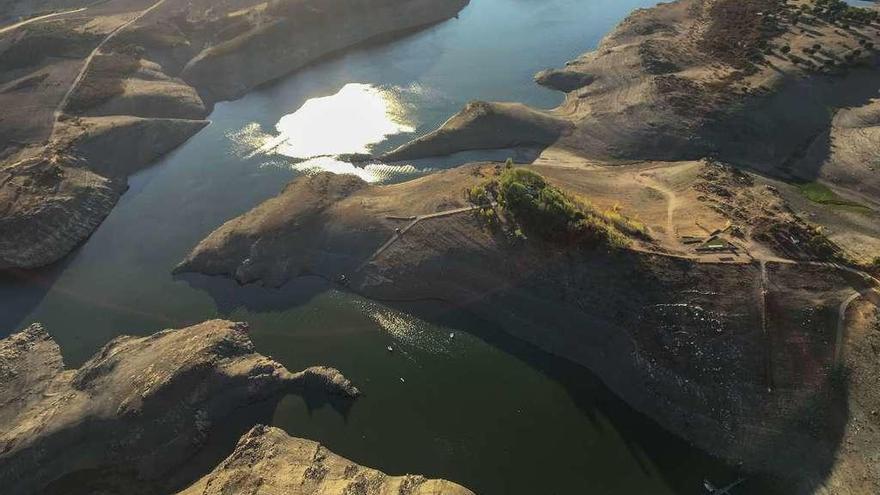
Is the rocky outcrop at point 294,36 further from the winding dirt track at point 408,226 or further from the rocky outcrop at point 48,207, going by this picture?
the winding dirt track at point 408,226

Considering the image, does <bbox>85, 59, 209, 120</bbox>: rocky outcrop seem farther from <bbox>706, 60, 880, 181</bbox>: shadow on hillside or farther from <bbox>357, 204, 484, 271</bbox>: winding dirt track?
<bbox>706, 60, 880, 181</bbox>: shadow on hillside

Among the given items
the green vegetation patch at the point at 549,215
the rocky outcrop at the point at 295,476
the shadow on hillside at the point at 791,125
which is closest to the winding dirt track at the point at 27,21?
the green vegetation patch at the point at 549,215

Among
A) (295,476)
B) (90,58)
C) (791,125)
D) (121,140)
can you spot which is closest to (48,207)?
(121,140)

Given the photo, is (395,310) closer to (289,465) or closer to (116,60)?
(289,465)

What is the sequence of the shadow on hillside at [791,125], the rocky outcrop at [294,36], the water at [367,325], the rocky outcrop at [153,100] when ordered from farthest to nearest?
the rocky outcrop at [294,36]
the rocky outcrop at [153,100]
the shadow on hillside at [791,125]
the water at [367,325]

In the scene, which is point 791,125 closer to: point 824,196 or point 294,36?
point 824,196
